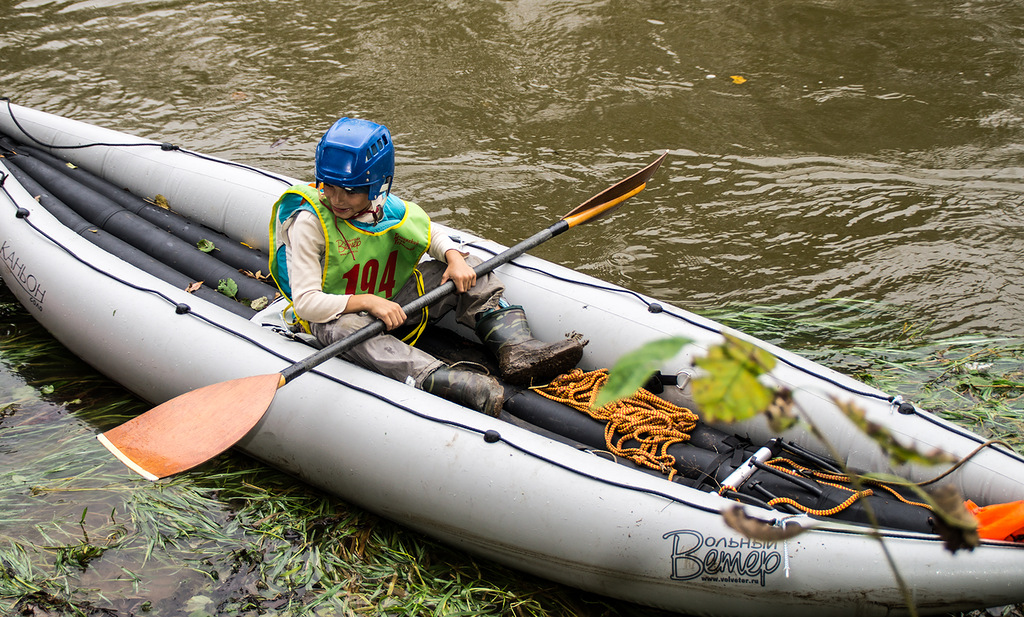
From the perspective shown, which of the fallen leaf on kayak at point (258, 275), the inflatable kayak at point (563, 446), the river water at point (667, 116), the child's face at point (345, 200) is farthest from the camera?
the river water at point (667, 116)

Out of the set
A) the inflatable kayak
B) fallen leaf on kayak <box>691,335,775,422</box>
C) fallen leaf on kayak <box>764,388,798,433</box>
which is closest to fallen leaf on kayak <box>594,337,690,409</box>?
fallen leaf on kayak <box>691,335,775,422</box>

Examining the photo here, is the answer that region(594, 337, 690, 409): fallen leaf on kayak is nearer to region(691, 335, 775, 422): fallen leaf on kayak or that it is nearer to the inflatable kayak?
region(691, 335, 775, 422): fallen leaf on kayak

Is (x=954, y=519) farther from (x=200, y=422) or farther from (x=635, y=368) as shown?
(x=200, y=422)

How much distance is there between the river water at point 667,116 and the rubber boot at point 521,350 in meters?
1.50

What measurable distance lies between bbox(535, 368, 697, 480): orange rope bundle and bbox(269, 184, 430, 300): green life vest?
2.56 feet

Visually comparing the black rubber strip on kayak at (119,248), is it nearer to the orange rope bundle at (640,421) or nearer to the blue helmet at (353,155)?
the blue helmet at (353,155)

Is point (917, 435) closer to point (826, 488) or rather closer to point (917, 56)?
point (826, 488)

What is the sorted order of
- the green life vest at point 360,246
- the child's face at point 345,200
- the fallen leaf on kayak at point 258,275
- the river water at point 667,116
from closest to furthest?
the child's face at point 345,200 → the green life vest at point 360,246 → the fallen leaf on kayak at point 258,275 → the river water at point 667,116

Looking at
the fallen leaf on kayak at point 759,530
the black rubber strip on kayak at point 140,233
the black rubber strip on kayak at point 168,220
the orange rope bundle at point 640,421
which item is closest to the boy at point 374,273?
the orange rope bundle at point 640,421

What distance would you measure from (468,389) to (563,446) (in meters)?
0.46

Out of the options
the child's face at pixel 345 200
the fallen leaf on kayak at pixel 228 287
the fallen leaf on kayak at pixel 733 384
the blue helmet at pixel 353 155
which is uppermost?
the blue helmet at pixel 353 155

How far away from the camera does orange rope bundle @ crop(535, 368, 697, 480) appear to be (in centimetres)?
290

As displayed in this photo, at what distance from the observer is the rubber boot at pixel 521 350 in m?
3.17

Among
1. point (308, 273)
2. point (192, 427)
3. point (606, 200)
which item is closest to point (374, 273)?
point (308, 273)
